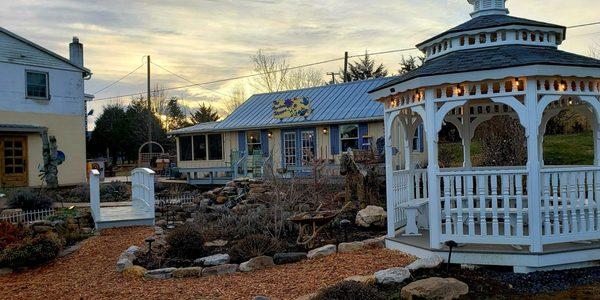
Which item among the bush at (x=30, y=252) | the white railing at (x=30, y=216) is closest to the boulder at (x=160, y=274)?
the bush at (x=30, y=252)

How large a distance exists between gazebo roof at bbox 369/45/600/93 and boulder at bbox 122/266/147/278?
4.61 meters

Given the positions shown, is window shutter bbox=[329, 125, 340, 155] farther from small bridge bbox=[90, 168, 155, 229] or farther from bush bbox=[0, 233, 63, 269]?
bush bbox=[0, 233, 63, 269]

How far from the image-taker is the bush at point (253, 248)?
7.76m

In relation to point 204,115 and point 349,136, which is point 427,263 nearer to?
point 349,136

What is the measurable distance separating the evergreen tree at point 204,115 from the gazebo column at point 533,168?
42364 millimetres

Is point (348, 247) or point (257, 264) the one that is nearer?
point (257, 264)

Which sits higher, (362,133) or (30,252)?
(362,133)

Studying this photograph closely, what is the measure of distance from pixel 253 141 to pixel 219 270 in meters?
17.5

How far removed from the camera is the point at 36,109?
21359 millimetres

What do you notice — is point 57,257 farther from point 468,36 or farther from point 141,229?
point 468,36

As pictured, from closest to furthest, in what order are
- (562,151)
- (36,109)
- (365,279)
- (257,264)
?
1. (365,279)
2. (257,264)
3. (562,151)
4. (36,109)

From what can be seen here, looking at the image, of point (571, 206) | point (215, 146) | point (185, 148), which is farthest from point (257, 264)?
point (185, 148)

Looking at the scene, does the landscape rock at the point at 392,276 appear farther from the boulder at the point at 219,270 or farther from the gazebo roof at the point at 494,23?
the gazebo roof at the point at 494,23

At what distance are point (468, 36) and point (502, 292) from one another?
153 inches
